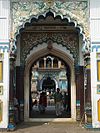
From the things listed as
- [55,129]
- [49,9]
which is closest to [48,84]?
[55,129]

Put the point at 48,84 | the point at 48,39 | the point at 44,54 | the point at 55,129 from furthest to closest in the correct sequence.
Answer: the point at 48,84
the point at 44,54
the point at 48,39
the point at 55,129

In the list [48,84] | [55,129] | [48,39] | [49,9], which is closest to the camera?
[49,9]

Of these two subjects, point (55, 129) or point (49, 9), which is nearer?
point (49, 9)

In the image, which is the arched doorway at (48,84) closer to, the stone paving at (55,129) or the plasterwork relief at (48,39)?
the plasterwork relief at (48,39)

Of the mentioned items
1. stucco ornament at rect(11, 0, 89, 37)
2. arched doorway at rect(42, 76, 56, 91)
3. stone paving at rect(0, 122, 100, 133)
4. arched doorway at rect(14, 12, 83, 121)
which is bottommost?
stone paving at rect(0, 122, 100, 133)

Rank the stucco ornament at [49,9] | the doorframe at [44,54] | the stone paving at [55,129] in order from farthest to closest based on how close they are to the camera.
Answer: the doorframe at [44,54] < the stucco ornament at [49,9] < the stone paving at [55,129]

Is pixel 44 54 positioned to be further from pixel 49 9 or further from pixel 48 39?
pixel 49 9

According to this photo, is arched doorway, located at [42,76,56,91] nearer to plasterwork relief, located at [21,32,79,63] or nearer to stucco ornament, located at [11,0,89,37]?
plasterwork relief, located at [21,32,79,63]

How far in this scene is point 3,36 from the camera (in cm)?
1037

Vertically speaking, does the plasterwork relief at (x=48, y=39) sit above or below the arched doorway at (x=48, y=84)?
above

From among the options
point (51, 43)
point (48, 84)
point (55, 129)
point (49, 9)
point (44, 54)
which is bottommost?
point (55, 129)

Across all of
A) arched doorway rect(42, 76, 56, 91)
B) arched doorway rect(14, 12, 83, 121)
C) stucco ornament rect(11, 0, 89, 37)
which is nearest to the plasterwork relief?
arched doorway rect(14, 12, 83, 121)

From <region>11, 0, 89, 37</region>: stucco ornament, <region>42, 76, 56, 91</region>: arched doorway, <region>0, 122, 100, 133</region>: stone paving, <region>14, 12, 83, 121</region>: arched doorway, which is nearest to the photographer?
<region>0, 122, 100, 133</region>: stone paving

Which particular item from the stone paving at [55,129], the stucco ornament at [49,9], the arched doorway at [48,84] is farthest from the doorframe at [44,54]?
the arched doorway at [48,84]
